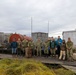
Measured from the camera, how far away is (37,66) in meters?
10.7

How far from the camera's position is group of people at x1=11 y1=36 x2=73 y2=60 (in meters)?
17.0

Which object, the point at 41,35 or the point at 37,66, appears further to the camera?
the point at 41,35

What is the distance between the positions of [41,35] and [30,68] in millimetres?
15855

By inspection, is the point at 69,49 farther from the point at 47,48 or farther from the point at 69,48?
the point at 47,48

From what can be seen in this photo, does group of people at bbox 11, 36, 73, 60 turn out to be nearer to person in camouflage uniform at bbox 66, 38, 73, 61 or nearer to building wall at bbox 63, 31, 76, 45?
person in camouflage uniform at bbox 66, 38, 73, 61

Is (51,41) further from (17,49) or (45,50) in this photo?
(17,49)

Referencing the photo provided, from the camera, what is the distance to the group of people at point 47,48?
1695cm

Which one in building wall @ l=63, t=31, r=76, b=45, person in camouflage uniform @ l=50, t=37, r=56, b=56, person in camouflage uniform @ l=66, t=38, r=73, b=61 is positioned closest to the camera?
person in camouflage uniform @ l=66, t=38, r=73, b=61

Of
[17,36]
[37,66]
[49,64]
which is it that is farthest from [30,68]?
[17,36]

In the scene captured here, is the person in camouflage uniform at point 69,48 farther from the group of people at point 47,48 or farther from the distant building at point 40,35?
the distant building at point 40,35

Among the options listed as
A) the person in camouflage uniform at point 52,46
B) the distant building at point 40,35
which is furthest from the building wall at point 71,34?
the person in camouflage uniform at point 52,46

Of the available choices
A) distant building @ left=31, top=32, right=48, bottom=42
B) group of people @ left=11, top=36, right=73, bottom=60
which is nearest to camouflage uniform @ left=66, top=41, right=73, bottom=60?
group of people @ left=11, top=36, right=73, bottom=60

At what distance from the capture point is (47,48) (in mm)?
18297

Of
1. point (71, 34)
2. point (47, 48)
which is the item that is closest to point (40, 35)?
point (71, 34)
